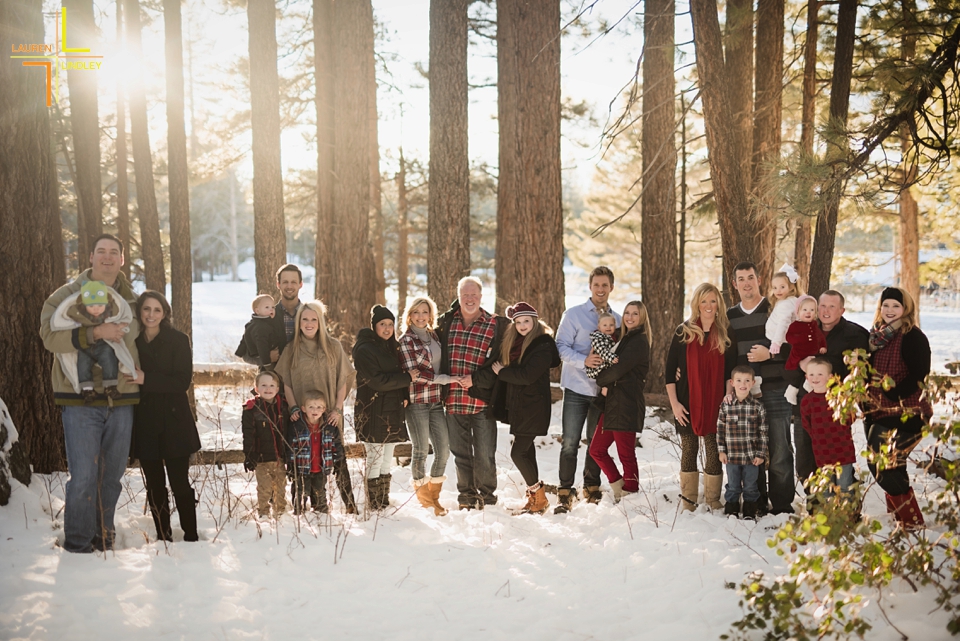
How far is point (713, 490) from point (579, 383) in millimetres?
1355

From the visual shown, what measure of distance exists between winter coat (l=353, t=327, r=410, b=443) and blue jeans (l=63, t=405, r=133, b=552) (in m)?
1.76

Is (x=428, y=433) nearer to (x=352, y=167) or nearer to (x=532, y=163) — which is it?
(x=532, y=163)

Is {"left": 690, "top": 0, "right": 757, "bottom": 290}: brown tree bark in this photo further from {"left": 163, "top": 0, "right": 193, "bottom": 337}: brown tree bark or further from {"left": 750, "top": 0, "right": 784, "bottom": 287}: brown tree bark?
{"left": 163, "top": 0, "right": 193, "bottom": 337}: brown tree bark

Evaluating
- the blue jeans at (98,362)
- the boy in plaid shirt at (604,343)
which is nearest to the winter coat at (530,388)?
the boy in plaid shirt at (604,343)

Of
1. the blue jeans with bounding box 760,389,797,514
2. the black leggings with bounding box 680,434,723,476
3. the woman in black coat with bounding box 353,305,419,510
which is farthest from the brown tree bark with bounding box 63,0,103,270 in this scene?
the blue jeans with bounding box 760,389,797,514

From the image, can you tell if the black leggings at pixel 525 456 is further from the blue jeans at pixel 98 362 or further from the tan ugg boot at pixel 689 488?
the blue jeans at pixel 98 362

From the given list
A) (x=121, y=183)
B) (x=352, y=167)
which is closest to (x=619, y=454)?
(x=352, y=167)

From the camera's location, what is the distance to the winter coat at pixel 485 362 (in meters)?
5.81

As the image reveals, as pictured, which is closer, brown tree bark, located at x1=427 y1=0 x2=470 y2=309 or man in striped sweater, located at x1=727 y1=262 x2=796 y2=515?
man in striped sweater, located at x1=727 y1=262 x2=796 y2=515

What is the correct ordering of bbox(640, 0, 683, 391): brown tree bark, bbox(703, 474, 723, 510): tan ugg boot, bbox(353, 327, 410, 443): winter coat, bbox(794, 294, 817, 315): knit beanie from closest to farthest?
bbox(794, 294, 817, 315): knit beanie
bbox(703, 474, 723, 510): tan ugg boot
bbox(353, 327, 410, 443): winter coat
bbox(640, 0, 683, 391): brown tree bark

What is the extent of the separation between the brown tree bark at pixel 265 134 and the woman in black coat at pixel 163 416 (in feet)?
20.3

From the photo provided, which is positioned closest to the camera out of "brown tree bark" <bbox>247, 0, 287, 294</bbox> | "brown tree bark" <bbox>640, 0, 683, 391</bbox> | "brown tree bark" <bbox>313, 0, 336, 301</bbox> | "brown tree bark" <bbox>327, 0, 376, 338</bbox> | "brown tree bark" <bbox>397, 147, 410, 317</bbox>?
"brown tree bark" <bbox>640, 0, 683, 391</bbox>

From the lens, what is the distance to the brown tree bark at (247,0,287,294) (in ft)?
35.9

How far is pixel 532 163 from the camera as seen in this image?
955 cm
